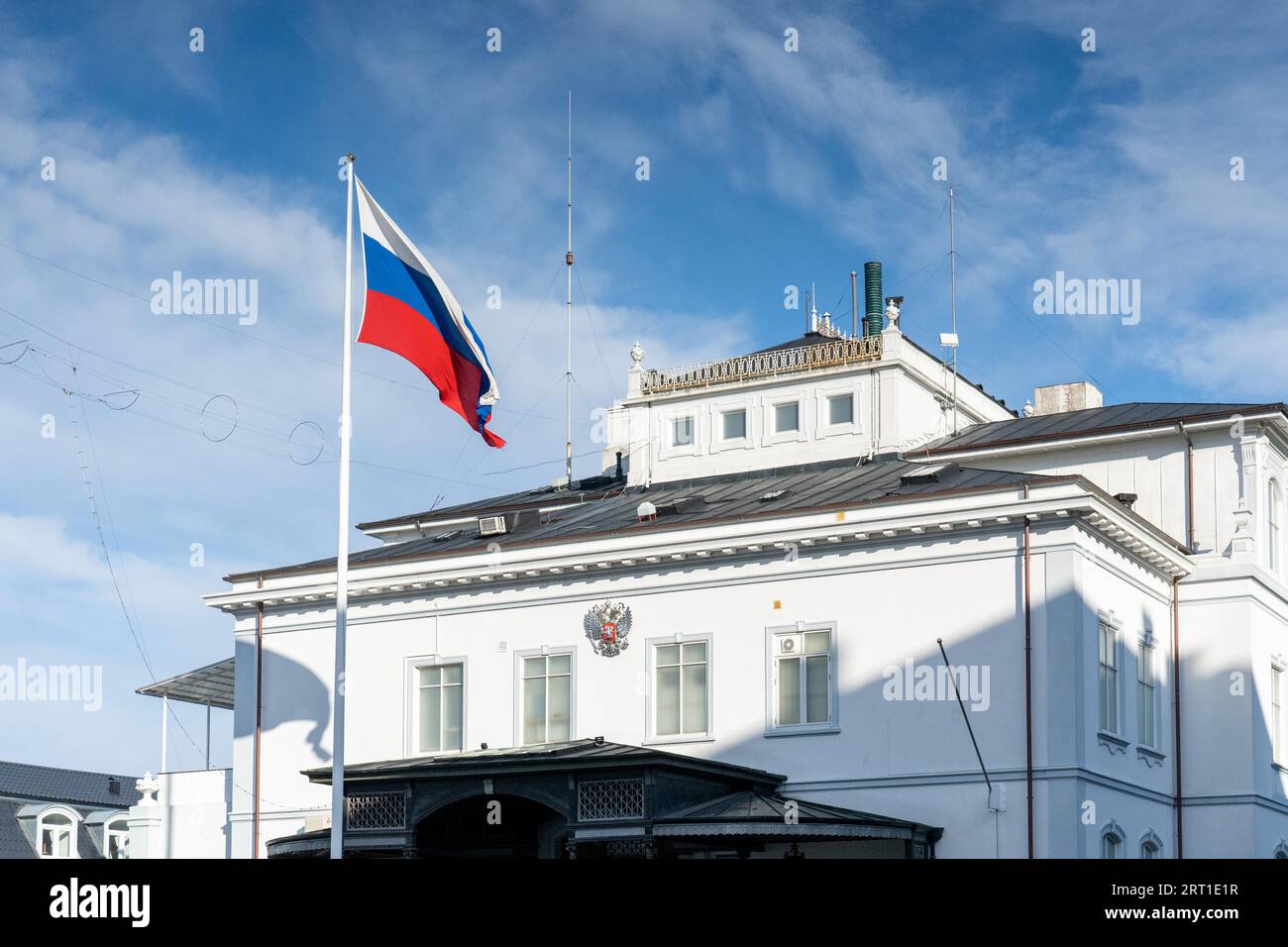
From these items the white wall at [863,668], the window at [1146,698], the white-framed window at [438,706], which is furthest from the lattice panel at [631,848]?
Result: the window at [1146,698]

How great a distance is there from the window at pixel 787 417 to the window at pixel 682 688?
34.6 feet

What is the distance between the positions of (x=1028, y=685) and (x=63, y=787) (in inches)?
2026

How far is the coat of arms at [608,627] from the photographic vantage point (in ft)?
113

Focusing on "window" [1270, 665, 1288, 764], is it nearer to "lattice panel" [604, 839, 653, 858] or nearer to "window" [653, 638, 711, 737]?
"window" [653, 638, 711, 737]

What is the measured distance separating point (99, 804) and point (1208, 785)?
49.9 metres

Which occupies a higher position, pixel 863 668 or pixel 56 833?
pixel 863 668

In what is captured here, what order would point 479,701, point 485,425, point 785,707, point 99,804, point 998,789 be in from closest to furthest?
1. point 485,425
2. point 998,789
3. point 785,707
4. point 479,701
5. point 99,804

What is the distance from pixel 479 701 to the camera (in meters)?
35.7

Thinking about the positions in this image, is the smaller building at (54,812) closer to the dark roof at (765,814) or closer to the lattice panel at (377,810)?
the lattice panel at (377,810)

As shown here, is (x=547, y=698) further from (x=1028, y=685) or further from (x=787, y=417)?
(x=787, y=417)

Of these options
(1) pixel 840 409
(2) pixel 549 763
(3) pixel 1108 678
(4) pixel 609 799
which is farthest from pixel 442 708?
(3) pixel 1108 678

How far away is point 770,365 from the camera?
43875 mm

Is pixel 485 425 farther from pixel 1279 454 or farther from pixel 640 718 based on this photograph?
pixel 1279 454
